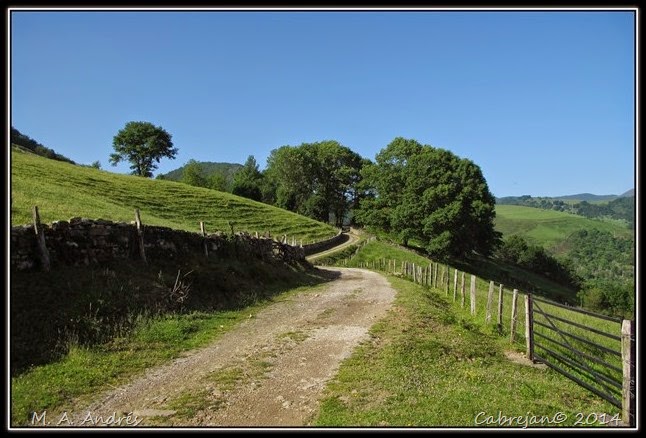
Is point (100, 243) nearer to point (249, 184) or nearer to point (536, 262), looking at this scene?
point (249, 184)

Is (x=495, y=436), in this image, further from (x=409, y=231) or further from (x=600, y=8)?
(x=409, y=231)

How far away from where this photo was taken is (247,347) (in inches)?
489

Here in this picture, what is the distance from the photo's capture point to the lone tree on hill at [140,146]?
101 meters

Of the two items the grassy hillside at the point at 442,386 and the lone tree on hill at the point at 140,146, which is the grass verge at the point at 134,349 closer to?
the grassy hillside at the point at 442,386

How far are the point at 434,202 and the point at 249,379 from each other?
5867cm

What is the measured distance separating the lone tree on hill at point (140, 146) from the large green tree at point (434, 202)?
55321 millimetres

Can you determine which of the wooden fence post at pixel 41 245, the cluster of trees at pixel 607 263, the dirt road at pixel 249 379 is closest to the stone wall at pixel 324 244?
the dirt road at pixel 249 379

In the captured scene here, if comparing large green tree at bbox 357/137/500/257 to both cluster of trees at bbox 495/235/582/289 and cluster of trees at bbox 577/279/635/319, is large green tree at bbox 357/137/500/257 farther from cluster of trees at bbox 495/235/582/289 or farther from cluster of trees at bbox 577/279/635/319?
cluster of trees at bbox 495/235/582/289

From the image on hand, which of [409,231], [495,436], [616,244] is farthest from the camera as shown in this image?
[616,244]

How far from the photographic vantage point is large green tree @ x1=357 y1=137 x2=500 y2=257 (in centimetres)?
6334

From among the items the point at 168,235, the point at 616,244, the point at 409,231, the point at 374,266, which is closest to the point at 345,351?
the point at 168,235

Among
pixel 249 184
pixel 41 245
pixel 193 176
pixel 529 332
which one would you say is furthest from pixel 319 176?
pixel 529 332

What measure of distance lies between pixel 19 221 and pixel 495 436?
1839 centimetres

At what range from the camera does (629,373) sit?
8.13 m
